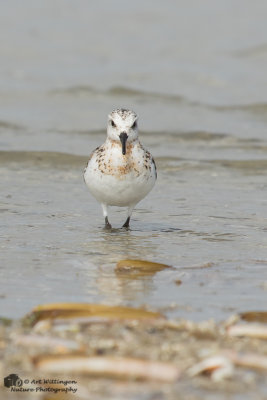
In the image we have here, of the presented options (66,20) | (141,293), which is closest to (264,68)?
(66,20)

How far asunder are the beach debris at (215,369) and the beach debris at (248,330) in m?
0.58

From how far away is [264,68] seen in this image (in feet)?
57.6

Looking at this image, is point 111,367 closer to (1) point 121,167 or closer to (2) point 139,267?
(2) point 139,267

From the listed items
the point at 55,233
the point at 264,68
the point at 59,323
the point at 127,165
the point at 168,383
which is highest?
the point at 264,68

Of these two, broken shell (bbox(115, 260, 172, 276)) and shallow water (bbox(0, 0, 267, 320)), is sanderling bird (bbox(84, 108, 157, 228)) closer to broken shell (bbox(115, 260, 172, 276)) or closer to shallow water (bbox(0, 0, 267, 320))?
shallow water (bbox(0, 0, 267, 320))

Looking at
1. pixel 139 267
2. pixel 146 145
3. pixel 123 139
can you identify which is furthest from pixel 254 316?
pixel 146 145

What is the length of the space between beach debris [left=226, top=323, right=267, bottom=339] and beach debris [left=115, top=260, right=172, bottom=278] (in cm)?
181

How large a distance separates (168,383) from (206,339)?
67 cm

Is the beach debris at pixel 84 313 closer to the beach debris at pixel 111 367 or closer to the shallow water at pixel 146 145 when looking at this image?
the shallow water at pixel 146 145

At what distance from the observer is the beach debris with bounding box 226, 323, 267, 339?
4574 mm

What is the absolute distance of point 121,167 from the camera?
322 inches

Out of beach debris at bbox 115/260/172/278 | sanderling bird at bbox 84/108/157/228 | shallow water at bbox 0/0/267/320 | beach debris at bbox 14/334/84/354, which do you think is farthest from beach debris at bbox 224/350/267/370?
sanderling bird at bbox 84/108/157/228

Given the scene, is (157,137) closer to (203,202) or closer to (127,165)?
(203,202)

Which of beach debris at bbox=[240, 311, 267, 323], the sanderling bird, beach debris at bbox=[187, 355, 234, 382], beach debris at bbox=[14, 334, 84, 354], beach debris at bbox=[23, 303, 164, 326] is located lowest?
beach debris at bbox=[187, 355, 234, 382]
